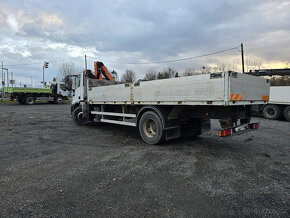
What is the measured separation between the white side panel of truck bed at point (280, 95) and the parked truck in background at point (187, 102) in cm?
696

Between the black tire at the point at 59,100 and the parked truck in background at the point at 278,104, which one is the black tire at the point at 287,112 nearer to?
the parked truck in background at the point at 278,104

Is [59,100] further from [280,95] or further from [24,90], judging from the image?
[280,95]

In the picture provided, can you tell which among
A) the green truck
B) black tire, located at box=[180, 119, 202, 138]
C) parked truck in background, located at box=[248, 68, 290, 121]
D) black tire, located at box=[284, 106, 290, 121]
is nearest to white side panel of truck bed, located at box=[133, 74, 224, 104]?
black tire, located at box=[180, 119, 202, 138]

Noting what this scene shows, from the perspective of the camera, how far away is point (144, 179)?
3336 mm

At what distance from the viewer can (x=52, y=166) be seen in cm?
394

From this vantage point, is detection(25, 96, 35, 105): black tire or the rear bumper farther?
detection(25, 96, 35, 105): black tire

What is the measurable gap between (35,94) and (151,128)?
23.3m

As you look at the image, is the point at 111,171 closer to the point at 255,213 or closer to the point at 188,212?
the point at 188,212

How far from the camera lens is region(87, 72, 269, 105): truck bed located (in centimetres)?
383

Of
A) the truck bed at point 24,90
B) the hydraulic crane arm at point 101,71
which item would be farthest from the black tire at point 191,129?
the truck bed at point 24,90

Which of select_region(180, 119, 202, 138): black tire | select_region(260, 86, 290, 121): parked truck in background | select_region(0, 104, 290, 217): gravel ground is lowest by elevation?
→ select_region(0, 104, 290, 217): gravel ground

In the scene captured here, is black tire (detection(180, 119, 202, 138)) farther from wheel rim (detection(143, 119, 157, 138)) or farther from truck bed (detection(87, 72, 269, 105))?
truck bed (detection(87, 72, 269, 105))

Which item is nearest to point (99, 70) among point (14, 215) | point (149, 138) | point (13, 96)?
point (149, 138)

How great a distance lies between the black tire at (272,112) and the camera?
11.0 metres
